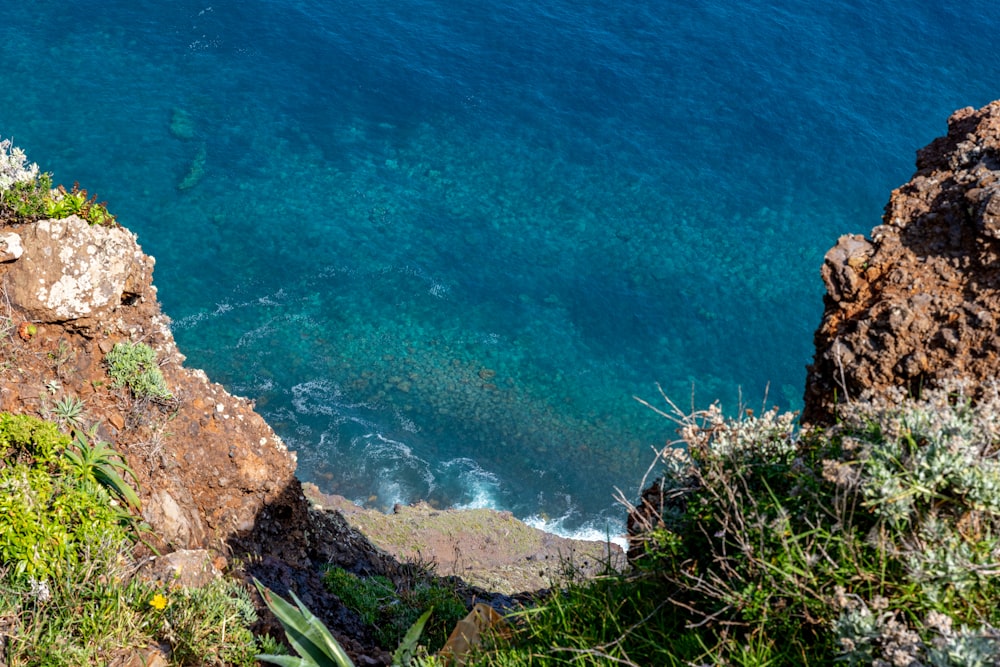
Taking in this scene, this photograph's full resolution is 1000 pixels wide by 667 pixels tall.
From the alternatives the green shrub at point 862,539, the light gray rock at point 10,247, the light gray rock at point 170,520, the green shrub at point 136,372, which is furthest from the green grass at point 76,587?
the green shrub at point 862,539

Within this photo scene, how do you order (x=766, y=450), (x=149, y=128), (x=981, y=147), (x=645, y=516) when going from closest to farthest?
(x=766, y=450)
(x=645, y=516)
(x=981, y=147)
(x=149, y=128)

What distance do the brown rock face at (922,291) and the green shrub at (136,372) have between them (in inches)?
300

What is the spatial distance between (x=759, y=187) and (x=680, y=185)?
3.32 m

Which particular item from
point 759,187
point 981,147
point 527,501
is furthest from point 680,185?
point 981,147

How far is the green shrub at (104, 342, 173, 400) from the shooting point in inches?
420

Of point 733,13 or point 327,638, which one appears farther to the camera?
point 733,13

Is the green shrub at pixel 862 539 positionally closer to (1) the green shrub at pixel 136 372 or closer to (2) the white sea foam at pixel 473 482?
(1) the green shrub at pixel 136 372

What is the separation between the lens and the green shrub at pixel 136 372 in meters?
10.7

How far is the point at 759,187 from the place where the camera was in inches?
1414

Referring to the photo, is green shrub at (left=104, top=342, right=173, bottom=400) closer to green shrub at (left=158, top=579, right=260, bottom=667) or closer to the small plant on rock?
the small plant on rock

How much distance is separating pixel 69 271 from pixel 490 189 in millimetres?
25124

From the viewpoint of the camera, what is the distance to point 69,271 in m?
10.5

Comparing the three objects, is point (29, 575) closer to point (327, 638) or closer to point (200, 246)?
point (327, 638)

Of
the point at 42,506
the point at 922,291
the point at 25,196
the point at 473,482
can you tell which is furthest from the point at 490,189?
the point at 42,506
